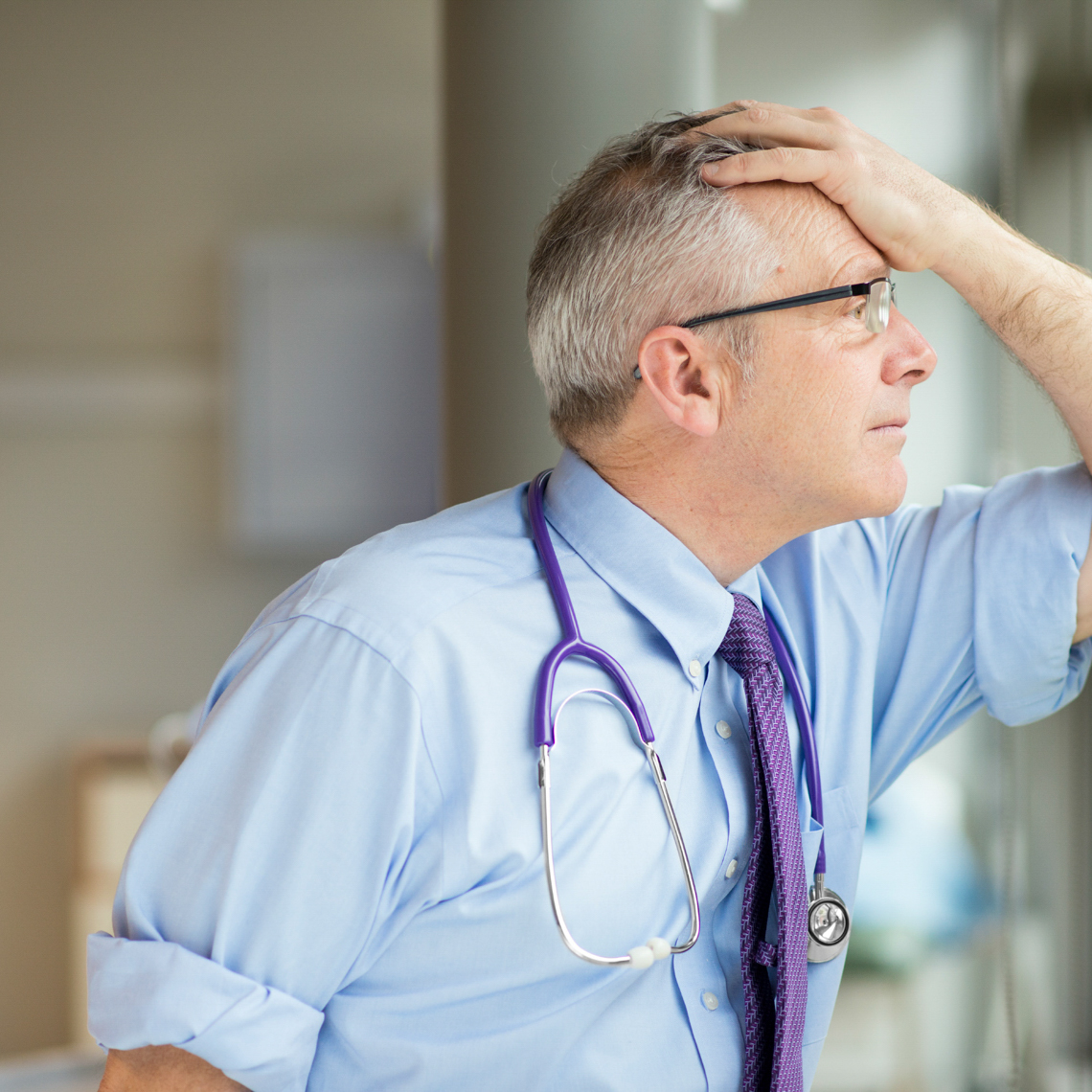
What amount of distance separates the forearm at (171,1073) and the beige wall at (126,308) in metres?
1.85

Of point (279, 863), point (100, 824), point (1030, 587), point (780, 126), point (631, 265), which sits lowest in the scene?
point (100, 824)

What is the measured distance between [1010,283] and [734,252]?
27cm

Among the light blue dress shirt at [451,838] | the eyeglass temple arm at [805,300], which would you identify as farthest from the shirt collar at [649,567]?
the eyeglass temple arm at [805,300]

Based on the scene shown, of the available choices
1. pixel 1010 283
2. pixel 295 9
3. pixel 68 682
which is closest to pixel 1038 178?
pixel 1010 283

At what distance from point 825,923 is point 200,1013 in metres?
0.51

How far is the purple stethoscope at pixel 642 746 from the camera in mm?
778

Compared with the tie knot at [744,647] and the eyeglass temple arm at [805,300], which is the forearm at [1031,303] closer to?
the eyeglass temple arm at [805,300]

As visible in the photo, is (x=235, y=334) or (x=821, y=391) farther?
(x=235, y=334)

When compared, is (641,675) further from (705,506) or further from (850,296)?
(850,296)

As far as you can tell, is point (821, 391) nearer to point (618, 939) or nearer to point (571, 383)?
point (571, 383)

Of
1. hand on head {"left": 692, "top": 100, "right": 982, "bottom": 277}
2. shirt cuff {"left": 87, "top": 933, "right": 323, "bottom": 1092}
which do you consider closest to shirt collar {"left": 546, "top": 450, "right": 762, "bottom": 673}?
hand on head {"left": 692, "top": 100, "right": 982, "bottom": 277}

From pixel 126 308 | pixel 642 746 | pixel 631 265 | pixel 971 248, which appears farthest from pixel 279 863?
pixel 126 308

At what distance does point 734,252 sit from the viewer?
0.92 meters

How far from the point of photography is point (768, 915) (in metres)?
0.93
